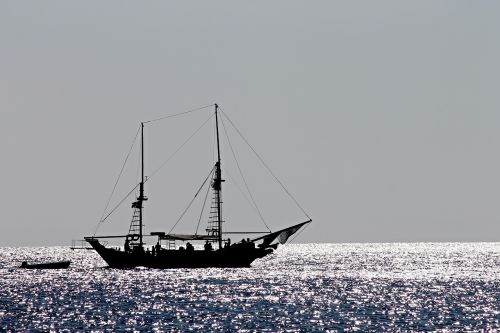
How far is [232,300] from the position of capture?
93250mm

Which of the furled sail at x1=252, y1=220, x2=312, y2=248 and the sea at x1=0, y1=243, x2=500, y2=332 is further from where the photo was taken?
the furled sail at x1=252, y1=220, x2=312, y2=248

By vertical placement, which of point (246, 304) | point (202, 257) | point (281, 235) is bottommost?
point (246, 304)

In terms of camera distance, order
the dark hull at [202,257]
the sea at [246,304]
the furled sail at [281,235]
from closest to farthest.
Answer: the sea at [246,304] → the furled sail at [281,235] → the dark hull at [202,257]

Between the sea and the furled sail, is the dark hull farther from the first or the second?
the sea

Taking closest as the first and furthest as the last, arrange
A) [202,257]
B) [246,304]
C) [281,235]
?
1. [246,304]
2. [281,235]
3. [202,257]

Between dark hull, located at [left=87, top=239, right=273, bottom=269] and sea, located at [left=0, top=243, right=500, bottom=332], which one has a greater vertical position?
dark hull, located at [left=87, top=239, right=273, bottom=269]

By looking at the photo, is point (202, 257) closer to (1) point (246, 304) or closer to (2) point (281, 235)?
(2) point (281, 235)

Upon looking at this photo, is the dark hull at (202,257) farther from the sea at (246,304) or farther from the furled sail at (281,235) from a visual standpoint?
the sea at (246,304)

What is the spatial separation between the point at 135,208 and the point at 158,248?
7.75 meters

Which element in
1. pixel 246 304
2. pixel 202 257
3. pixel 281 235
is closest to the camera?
pixel 246 304

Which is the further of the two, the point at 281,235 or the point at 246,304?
the point at 281,235

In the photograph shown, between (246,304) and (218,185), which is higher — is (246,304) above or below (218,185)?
below

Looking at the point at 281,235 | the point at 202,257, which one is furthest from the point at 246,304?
the point at 202,257

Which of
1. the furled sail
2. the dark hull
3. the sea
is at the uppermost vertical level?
the furled sail
